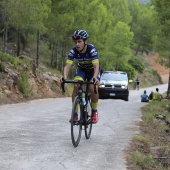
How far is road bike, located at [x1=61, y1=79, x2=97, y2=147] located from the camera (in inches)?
243

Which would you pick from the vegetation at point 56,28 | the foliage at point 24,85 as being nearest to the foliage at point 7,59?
the foliage at point 24,85

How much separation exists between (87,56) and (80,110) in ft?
3.29

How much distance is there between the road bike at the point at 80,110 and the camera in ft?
20.2

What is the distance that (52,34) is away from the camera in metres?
27.0

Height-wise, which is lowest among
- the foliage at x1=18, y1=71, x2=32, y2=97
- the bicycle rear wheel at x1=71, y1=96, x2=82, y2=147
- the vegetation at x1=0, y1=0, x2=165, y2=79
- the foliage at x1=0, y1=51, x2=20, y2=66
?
the bicycle rear wheel at x1=71, y1=96, x2=82, y2=147

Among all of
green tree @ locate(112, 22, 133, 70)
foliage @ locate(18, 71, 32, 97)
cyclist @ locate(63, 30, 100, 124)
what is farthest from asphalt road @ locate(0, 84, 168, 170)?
green tree @ locate(112, 22, 133, 70)

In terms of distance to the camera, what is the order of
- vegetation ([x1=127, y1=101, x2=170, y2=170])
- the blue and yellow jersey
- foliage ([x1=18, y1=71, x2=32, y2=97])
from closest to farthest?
vegetation ([x1=127, y1=101, x2=170, y2=170])
the blue and yellow jersey
foliage ([x1=18, y1=71, x2=32, y2=97])

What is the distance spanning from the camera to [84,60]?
21.8 ft

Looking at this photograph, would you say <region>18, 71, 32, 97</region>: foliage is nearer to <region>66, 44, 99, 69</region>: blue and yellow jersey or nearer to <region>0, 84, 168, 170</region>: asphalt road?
<region>0, 84, 168, 170</region>: asphalt road

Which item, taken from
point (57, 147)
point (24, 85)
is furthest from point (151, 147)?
point (24, 85)

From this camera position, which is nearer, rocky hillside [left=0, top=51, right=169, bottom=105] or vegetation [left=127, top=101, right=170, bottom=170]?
vegetation [left=127, top=101, right=170, bottom=170]

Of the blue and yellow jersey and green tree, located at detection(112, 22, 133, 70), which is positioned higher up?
green tree, located at detection(112, 22, 133, 70)

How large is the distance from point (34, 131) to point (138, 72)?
56.9m

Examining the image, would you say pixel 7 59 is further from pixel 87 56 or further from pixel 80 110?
pixel 80 110
